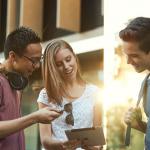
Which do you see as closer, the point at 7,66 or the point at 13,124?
the point at 13,124

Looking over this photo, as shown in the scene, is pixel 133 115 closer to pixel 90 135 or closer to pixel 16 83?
pixel 90 135

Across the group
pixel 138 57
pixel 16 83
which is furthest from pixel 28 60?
→ pixel 138 57

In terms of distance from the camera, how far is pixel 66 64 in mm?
2215

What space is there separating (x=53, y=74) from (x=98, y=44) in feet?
1.11

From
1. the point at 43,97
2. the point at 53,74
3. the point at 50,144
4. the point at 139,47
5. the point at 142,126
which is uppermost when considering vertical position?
the point at 139,47

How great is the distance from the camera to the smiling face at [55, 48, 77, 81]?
7.27 feet

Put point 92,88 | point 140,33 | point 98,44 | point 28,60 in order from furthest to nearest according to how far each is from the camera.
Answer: point 98,44 → point 92,88 → point 28,60 → point 140,33

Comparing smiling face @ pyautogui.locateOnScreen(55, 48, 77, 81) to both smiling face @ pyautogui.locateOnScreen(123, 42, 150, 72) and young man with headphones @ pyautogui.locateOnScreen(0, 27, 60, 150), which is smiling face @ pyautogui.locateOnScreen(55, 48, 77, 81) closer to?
young man with headphones @ pyautogui.locateOnScreen(0, 27, 60, 150)

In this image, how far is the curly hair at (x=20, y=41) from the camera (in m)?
2.14

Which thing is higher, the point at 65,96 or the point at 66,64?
the point at 66,64

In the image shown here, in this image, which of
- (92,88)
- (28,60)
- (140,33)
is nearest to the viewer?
(140,33)

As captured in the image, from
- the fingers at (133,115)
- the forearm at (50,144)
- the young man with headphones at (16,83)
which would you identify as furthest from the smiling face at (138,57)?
the forearm at (50,144)

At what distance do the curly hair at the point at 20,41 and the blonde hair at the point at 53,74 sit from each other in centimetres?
10

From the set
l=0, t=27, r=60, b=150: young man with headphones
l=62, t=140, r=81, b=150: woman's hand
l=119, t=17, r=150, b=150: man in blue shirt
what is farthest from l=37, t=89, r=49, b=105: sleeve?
l=119, t=17, r=150, b=150: man in blue shirt
